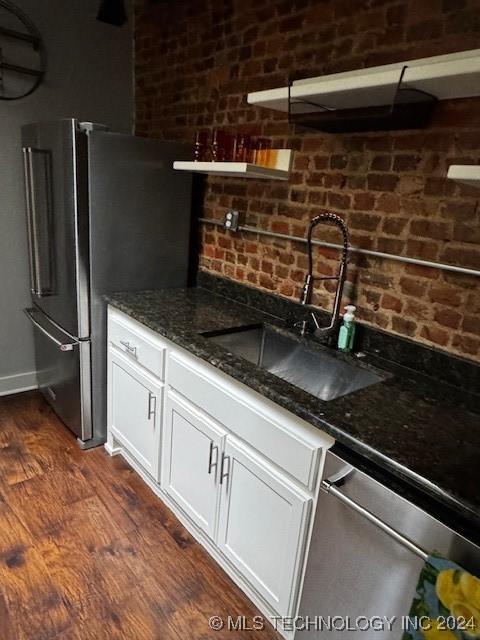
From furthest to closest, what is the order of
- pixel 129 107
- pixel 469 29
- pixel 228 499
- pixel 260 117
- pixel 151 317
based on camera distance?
pixel 129 107 < pixel 260 117 < pixel 151 317 < pixel 228 499 < pixel 469 29

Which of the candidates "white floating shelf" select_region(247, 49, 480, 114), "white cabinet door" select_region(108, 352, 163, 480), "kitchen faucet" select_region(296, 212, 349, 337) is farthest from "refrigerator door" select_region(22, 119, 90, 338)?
"kitchen faucet" select_region(296, 212, 349, 337)

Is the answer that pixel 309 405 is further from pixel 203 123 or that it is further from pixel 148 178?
pixel 203 123

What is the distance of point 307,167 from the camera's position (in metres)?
1.91

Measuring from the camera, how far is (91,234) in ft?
6.84

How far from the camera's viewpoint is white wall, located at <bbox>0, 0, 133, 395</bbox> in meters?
2.55

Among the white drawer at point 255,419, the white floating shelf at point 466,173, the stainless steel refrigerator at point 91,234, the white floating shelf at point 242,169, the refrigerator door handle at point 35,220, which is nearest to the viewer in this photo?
the white floating shelf at point 466,173

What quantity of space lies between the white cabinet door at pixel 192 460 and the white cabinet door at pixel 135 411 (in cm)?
9

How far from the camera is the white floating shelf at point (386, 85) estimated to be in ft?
3.72

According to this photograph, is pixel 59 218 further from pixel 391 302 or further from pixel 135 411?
pixel 391 302

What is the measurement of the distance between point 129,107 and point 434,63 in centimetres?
232

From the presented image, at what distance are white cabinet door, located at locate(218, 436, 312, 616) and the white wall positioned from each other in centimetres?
197

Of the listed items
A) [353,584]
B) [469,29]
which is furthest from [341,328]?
[469,29]

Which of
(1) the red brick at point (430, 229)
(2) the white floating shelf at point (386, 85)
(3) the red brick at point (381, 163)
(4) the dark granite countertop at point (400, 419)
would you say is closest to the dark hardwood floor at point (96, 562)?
(4) the dark granite countertop at point (400, 419)

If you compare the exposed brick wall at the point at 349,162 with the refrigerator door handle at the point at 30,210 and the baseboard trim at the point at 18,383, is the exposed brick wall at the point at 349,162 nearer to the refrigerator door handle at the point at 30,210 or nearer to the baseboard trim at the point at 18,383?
the refrigerator door handle at the point at 30,210
